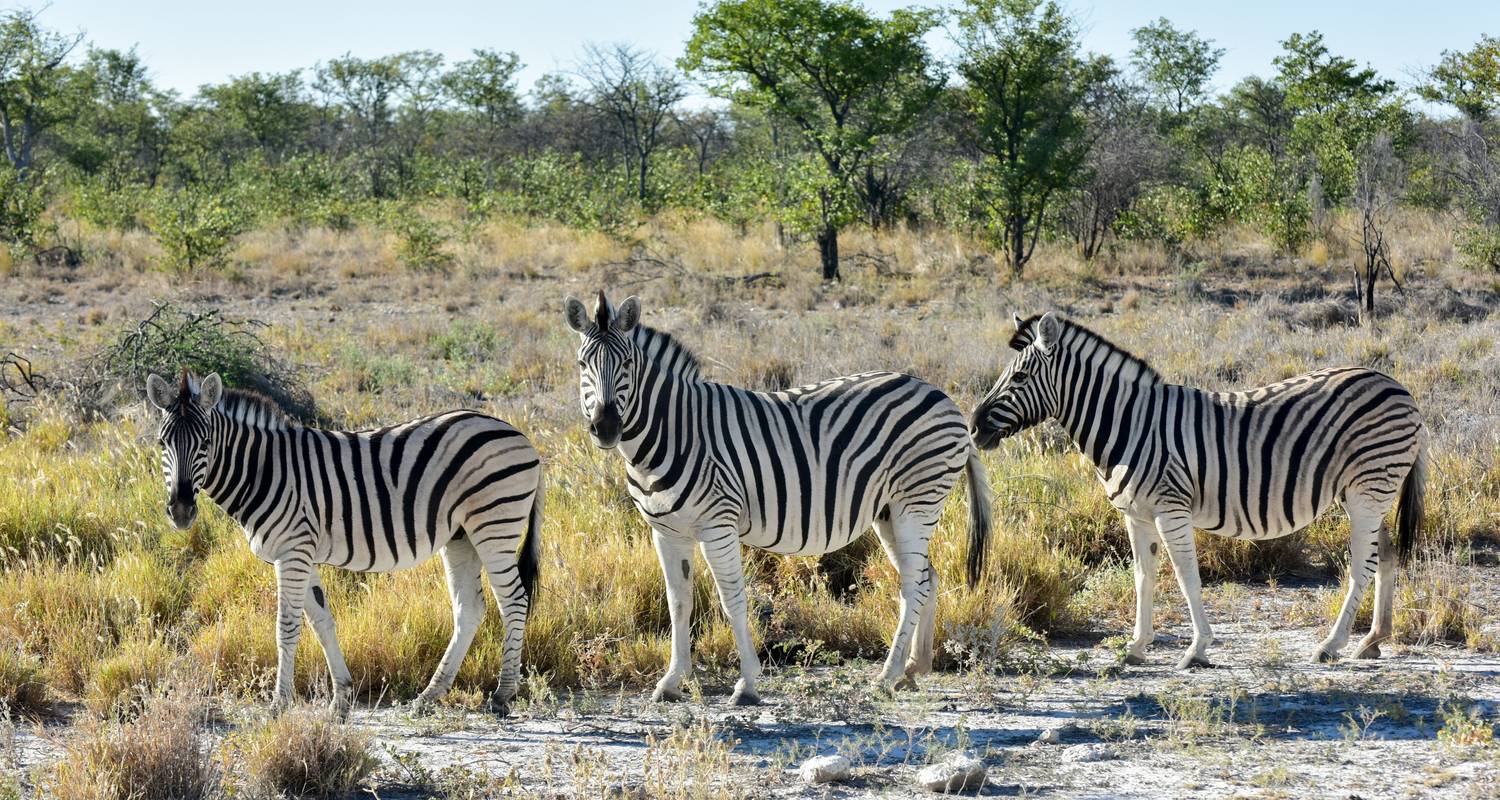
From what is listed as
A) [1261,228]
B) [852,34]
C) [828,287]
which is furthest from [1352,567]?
[1261,228]

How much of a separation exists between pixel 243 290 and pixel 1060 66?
1280cm

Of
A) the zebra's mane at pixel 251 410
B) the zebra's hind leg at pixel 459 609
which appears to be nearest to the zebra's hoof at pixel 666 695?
the zebra's hind leg at pixel 459 609

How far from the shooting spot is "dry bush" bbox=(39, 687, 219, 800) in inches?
183

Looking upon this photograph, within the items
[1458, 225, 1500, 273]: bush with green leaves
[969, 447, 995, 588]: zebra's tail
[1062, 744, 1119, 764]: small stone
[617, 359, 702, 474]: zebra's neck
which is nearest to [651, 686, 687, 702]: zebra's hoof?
[617, 359, 702, 474]: zebra's neck

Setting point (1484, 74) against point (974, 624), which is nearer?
point (974, 624)

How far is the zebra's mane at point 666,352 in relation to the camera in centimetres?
588

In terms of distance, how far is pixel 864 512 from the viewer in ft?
20.6

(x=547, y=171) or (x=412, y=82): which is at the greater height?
(x=412, y=82)

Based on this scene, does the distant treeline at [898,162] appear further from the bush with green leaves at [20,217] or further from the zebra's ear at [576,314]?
the zebra's ear at [576,314]

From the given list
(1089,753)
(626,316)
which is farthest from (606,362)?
(1089,753)

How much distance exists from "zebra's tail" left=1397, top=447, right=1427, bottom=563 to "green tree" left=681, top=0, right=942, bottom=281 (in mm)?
13537

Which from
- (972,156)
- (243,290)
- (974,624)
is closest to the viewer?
(974,624)

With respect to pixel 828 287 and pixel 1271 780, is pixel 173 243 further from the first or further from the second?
pixel 1271 780

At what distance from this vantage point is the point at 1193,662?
6.51 metres
